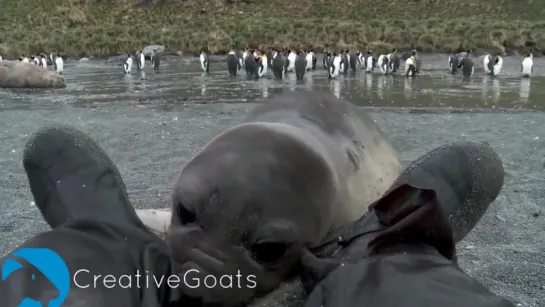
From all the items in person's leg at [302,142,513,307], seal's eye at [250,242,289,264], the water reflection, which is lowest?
the water reflection

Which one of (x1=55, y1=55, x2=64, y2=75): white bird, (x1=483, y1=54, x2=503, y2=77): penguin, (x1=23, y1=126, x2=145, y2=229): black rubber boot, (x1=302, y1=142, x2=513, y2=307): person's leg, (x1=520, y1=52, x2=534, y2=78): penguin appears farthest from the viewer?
(x1=55, y1=55, x2=64, y2=75): white bird

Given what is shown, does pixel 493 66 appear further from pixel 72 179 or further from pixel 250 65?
pixel 72 179

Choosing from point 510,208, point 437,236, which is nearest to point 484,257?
point 510,208

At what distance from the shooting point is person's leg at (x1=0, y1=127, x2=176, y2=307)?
1.69 meters

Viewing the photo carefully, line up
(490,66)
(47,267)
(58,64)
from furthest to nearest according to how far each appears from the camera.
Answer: (58,64) → (490,66) → (47,267)

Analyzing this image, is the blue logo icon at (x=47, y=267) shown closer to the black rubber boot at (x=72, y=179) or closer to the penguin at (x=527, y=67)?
the black rubber boot at (x=72, y=179)

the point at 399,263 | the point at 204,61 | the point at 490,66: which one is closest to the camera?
the point at 399,263

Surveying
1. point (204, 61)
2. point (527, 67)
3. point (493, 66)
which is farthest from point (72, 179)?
point (204, 61)

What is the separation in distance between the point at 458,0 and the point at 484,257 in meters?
49.7

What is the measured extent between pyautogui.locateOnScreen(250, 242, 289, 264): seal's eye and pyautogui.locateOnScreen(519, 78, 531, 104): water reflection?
11898 millimetres

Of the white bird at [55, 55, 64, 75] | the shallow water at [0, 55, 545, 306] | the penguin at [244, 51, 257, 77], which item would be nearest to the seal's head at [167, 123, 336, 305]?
the shallow water at [0, 55, 545, 306]

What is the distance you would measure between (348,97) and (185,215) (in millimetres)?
12090

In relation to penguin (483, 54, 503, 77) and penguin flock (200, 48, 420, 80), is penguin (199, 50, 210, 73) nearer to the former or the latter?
penguin flock (200, 48, 420, 80)

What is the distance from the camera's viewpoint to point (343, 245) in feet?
6.27
